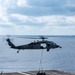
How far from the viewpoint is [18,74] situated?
75.9 metres

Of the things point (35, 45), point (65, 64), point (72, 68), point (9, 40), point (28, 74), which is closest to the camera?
point (35, 45)

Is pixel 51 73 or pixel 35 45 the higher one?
pixel 35 45

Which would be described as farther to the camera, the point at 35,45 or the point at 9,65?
the point at 9,65

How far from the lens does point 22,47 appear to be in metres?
61.6

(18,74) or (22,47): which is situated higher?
(22,47)

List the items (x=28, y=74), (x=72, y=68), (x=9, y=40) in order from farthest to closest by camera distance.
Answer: (x=72, y=68) < (x=28, y=74) < (x=9, y=40)

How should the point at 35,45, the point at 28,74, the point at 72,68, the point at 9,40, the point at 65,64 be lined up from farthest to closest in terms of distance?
the point at 65,64, the point at 72,68, the point at 28,74, the point at 9,40, the point at 35,45

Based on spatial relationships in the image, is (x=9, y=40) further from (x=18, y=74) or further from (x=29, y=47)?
(x=18, y=74)

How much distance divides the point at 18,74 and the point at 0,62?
7830cm

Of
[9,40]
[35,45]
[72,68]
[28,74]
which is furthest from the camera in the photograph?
[72,68]

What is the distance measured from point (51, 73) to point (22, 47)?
20.2m

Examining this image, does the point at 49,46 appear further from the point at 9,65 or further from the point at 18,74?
the point at 9,65

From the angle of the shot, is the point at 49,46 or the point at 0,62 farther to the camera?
the point at 0,62

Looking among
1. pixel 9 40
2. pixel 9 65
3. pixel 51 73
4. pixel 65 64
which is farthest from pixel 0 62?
pixel 9 40
